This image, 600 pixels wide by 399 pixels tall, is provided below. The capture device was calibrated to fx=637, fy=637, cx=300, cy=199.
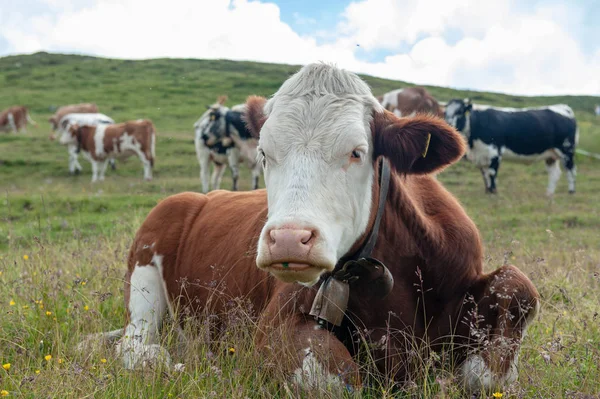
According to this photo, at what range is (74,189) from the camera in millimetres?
18453

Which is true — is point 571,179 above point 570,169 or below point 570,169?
below

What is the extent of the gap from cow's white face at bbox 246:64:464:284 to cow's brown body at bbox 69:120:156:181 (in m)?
19.0

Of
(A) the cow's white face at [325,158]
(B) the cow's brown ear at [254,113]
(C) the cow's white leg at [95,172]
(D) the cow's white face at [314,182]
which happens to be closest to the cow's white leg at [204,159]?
(C) the cow's white leg at [95,172]

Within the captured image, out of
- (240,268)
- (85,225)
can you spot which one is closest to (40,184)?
(85,225)

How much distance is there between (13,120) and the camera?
33.5m

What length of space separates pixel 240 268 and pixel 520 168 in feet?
69.3

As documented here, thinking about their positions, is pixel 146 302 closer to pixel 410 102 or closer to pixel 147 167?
pixel 147 167

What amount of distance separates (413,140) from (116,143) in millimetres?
20581

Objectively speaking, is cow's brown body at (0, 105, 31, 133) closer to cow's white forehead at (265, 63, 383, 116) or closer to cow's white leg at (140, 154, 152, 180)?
cow's white leg at (140, 154, 152, 180)

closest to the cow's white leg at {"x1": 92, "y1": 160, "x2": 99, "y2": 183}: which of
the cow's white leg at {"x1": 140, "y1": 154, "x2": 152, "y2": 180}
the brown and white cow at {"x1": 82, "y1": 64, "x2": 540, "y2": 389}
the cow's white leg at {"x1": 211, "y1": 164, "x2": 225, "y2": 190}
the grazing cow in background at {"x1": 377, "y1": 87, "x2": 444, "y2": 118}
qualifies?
the cow's white leg at {"x1": 140, "y1": 154, "x2": 152, "y2": 180}

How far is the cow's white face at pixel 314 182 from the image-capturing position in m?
2.81

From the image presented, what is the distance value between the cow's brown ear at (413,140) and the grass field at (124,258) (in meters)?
1.13

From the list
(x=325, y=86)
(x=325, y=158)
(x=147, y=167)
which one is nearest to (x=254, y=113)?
(x=325, y=86)

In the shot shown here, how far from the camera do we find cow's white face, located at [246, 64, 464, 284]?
2832 mm
